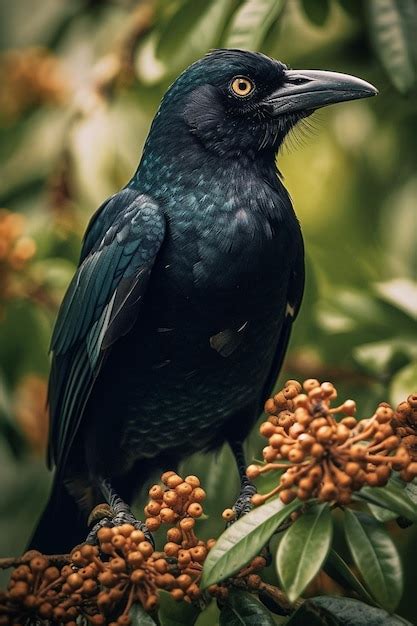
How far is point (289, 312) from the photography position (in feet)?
12.1

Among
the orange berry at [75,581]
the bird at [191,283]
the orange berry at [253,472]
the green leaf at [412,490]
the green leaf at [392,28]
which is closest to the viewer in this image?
the orange berry at [253,472]

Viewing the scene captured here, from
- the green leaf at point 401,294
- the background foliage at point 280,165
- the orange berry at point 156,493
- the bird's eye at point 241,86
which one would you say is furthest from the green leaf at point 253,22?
the orange berry at point 156,493

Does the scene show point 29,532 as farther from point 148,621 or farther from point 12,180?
point 148,621

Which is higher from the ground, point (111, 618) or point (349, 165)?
point (349, 165)

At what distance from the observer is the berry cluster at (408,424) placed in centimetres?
257

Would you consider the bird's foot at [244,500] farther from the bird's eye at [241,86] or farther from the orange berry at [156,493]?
the bird's eye at [241,86]

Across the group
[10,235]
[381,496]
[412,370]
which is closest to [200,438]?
[412,370]

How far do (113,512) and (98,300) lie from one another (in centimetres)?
72

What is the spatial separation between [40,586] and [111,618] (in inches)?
7.9

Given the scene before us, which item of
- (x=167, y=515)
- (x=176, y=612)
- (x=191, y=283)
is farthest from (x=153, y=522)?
(x=191, y=283)

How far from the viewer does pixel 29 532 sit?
467 cm

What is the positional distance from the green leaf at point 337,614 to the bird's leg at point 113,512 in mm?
861

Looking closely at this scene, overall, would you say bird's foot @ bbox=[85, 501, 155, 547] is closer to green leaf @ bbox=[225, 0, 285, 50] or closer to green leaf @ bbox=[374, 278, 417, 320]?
green leaf @ bbox=[374, 278, 417, 320]

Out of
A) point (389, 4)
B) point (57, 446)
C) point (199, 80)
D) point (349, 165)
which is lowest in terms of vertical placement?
point (57, 446)
